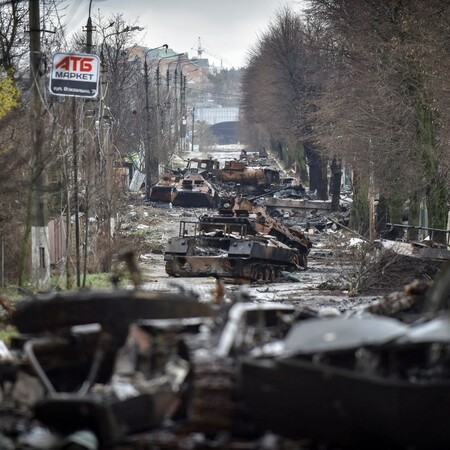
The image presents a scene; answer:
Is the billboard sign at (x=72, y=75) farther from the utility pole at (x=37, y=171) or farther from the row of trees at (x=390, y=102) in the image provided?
the row of trees at (x=390, y=102)

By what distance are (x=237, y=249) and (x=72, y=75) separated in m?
8.21

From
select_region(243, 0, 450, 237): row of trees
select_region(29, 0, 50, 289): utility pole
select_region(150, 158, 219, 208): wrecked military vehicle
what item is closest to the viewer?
select_region(29, 0, 50, 289): utility pole

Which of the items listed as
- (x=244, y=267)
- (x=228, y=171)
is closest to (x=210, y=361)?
(x=244, y=267)

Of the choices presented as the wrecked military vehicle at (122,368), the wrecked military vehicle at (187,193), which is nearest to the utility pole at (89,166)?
the wrecked military vehicle at (122,368)

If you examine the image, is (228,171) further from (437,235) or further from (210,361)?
(210,361)

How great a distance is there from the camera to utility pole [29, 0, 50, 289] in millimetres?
23969

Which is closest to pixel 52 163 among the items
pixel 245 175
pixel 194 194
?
pixel 194 194

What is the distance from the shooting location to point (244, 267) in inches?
1265

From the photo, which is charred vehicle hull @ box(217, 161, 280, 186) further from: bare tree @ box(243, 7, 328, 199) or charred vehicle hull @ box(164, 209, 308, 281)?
charred vehicle hull @ box(164, 209, 308, 281)

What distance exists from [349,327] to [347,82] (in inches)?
1579

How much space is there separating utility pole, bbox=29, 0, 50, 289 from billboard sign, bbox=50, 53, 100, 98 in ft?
1.23

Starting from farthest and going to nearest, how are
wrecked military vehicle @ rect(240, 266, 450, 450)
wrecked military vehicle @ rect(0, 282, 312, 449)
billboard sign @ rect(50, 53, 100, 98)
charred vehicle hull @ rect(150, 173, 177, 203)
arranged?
1. charred vehicle hull @ rect(150, 173, 177, 203)
2. billboard sign @ rect(50, 53, 100, 98)
3. wrecked military vehicle @ rect(0, 282, 312, 449)
4. wrecked military vehicle @ rect(240, 266, 450, 450)

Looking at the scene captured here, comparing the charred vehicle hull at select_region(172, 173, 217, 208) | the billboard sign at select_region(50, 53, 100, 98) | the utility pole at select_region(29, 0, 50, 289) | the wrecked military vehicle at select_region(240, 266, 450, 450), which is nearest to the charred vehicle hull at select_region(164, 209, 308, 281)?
the utility pole at select_region(29, 0, 50, 289)

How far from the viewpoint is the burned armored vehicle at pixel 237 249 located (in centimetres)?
3225
